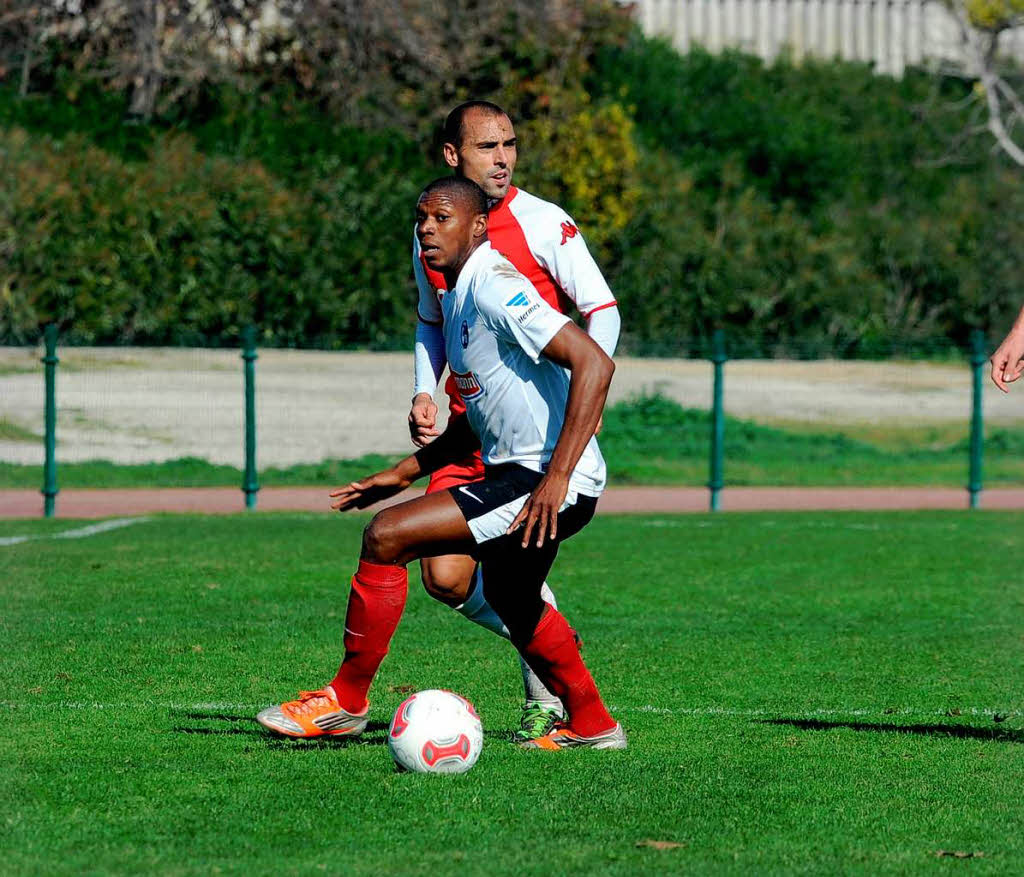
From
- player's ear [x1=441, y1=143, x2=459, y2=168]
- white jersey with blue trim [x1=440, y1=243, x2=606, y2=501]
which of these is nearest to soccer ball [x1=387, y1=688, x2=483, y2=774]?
white jersey with blue trim [x1=440, y1=243, x2=606, y2=501]

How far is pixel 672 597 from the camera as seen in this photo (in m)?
11.4

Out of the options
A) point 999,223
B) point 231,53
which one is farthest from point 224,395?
point 999,223

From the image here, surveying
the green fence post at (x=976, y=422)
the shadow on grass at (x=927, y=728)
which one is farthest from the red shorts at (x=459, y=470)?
the green fence post at (x=976, y=422)

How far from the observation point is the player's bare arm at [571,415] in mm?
5758

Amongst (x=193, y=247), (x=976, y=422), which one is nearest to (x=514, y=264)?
(x=976, y=422)

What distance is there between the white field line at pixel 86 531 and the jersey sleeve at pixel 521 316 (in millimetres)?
9130

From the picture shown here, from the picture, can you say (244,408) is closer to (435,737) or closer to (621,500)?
(621,500)

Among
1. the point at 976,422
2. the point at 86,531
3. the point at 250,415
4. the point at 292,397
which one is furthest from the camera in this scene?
the point at 292,397

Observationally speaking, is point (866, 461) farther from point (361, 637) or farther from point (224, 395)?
point (361, 637)

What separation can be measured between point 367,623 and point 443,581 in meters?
0.45

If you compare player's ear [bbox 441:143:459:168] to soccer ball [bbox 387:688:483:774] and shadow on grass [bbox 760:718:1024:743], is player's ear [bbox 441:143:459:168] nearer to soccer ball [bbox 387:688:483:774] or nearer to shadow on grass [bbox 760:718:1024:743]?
soccer ball [bbox 387:688:483:774]

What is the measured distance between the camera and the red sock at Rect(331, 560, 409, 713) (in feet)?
20.4

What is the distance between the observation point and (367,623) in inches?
248

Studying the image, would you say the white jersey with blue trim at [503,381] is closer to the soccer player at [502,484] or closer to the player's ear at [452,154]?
the soccer player at [502,484]
